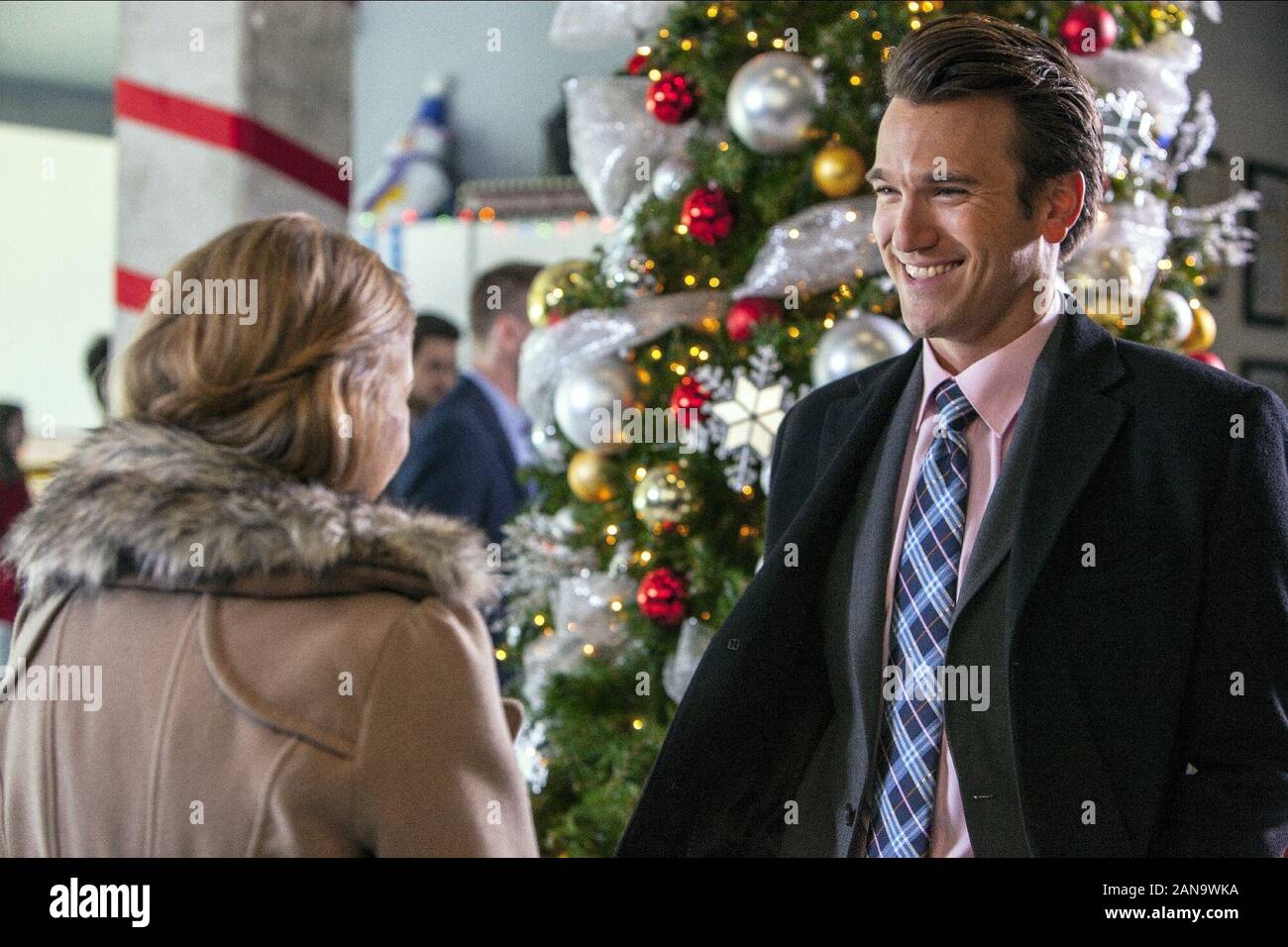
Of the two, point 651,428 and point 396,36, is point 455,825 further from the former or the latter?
point 396,36

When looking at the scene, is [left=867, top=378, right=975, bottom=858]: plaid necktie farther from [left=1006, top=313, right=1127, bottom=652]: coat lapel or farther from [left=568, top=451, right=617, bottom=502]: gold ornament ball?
[left=568, top=451, right=617, bottom=502]: gold ornament ball

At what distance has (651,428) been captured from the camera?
10.8 feet

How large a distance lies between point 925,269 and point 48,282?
7712 mm

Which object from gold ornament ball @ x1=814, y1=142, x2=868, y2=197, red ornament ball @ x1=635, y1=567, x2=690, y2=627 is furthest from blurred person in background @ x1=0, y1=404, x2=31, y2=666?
gold ornament ball @ x1=814, y1=142, x2=868, y2=197

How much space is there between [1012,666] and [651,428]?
168 centimetres

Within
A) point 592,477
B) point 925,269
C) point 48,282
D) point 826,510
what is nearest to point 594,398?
point 592,477

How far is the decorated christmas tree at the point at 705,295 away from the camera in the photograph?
9.99 ft

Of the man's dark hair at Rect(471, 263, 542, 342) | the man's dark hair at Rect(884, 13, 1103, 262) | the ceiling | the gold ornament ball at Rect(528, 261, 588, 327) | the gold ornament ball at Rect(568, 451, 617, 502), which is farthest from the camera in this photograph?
the ceiling

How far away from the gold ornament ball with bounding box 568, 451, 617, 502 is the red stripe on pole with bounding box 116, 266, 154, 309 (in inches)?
52.0

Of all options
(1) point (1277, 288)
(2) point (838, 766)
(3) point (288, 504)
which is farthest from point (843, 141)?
(1) point (1277, 288)

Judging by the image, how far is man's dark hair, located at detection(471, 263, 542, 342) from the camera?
4875mm

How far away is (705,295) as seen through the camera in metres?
3.26

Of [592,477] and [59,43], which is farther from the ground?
[59,43]

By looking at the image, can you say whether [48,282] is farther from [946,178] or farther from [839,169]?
[946,178]
